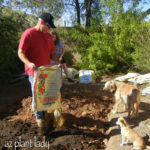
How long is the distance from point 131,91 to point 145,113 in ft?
2.79

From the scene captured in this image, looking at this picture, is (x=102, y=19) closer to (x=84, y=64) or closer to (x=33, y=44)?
(x=84, y=64)

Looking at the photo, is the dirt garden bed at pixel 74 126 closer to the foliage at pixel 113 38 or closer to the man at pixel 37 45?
the man at pixel 37 45

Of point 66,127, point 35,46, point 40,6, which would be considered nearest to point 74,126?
point 66,127

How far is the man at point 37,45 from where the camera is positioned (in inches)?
108

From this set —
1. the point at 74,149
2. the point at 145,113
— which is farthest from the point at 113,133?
the point at 145,113

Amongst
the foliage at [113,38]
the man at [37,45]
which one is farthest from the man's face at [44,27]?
the foliage at [113,38]

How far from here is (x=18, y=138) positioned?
306 centimetres

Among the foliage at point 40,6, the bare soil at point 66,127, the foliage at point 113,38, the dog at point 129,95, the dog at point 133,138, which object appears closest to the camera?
the dog at point 133,138

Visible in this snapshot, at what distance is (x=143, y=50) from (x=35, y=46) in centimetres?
568

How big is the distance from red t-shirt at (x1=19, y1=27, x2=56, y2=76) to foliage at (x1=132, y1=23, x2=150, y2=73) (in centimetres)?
525

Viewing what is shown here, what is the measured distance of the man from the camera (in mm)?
2754

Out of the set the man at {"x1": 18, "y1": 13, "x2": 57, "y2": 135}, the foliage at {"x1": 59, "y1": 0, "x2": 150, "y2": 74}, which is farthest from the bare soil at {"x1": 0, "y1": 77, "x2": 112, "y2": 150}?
Result: the foliage at {"x1": 59, "y1": 0, "x2": 150, "y2": 74}

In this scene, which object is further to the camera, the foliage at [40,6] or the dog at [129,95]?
the foliage at [40,6]

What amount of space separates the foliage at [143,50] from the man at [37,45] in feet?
17.3
